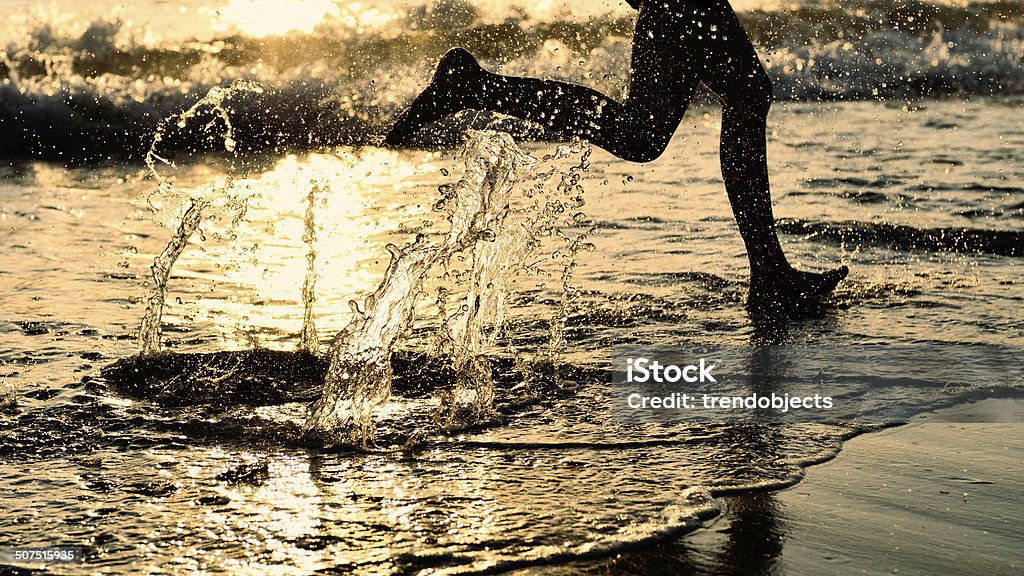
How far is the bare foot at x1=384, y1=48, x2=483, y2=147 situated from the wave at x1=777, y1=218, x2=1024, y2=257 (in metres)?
2.98

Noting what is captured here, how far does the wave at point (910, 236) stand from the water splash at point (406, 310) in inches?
116

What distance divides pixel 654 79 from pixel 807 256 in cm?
217

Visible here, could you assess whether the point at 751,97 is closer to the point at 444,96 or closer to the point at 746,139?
the point at 746,139

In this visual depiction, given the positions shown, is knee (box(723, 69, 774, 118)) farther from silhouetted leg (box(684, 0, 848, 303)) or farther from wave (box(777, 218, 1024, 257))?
wave (box(777, 218, 1024, 257))

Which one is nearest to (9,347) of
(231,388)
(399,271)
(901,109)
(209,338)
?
(209,338)

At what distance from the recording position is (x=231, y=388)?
13.9 feet

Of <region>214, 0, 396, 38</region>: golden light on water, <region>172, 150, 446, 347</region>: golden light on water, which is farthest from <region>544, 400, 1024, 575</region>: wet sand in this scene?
<region>214, 0, 396, 38</region>: golden light on water

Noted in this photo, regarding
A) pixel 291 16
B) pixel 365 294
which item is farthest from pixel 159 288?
pixel 291 16

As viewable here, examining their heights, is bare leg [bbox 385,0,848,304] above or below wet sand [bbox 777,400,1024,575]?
above

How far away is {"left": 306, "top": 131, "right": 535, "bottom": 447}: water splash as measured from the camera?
3.77 metres

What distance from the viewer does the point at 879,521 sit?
9.98 feet

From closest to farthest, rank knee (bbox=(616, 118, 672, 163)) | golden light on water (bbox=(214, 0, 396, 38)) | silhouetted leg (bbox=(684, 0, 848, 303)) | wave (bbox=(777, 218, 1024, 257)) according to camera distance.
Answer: knee (bbox=(616, 118, 672, 163)) < silhouetted leg (bbox=(684, 0, 848, 303)) < wave (bbox=(777, 218, 1024, 257)) < golden light on water (bbox=(214, 0, 396, 38))

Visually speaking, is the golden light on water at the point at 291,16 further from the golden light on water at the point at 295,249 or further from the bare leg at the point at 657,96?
the bare leg at the point at 657,96

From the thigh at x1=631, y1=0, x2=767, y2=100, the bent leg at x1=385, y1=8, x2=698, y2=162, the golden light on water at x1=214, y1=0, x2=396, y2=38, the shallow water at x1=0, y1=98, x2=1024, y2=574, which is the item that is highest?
the golden light on water at x1=214, y1=0, x2=396, y2=38
